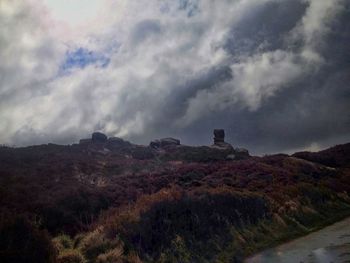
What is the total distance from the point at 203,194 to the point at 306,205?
8.95 meters

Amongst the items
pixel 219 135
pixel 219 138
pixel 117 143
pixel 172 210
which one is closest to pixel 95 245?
pixel 172 210

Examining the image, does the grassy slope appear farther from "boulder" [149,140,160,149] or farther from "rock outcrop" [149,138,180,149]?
"boulder" [149,140,160,149]

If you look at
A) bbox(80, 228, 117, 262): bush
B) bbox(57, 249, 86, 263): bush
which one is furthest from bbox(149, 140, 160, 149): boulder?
bbox(57, 249, 86, 263): bush

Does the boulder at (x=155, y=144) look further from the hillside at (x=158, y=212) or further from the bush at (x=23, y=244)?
the bush at (x=23, y=244)

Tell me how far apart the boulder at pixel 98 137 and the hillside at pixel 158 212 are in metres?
40.3

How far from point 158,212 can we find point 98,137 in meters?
64.3

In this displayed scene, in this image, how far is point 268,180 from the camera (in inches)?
1389

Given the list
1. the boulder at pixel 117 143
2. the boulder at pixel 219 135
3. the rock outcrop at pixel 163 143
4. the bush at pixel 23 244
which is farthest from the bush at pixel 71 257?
the boulder at pixel 219 135

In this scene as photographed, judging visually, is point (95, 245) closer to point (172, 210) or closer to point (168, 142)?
point (172, 210)

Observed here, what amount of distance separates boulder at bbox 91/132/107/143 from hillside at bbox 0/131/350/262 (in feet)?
132

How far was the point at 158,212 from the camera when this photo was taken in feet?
69.6

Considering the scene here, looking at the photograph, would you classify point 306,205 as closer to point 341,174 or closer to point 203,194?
point 203,194

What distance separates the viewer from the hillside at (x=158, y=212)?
16.9 metres

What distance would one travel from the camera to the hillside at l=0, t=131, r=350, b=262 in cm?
1686
